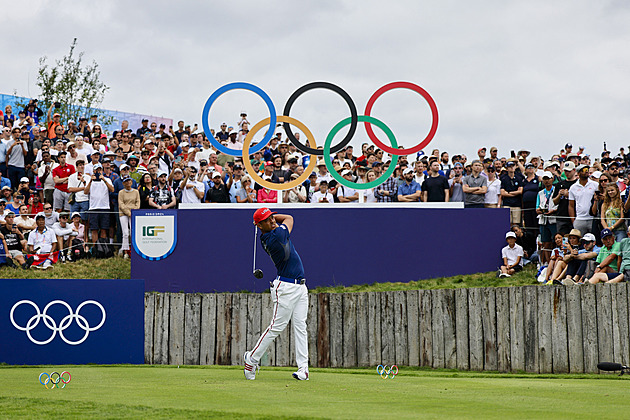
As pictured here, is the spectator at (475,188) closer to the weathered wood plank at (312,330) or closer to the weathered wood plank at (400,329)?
the weathered wood plank at (400,329)

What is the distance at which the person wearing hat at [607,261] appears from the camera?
13492 mm

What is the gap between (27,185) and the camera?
772 inches

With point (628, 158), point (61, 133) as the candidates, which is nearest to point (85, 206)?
point (61, 133)

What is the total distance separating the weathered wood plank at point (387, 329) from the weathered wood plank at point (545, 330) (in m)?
2.89

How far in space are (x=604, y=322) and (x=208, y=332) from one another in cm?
754

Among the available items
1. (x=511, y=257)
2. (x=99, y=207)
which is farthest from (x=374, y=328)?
(x=99, y=207)

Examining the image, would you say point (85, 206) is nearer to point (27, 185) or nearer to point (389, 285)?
point (27, 185)

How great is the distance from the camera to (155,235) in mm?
17625

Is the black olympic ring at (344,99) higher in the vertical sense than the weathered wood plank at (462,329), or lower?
higher

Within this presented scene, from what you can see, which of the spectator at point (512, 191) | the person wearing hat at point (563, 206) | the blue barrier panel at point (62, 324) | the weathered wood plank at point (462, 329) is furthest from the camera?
the spectator at point (512, 191)

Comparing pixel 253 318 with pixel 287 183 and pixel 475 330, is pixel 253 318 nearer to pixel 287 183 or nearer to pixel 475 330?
pixel 287 183

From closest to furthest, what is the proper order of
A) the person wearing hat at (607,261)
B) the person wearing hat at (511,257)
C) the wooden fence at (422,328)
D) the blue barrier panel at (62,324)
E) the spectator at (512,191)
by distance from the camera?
the wooden fence at (422,328), the person wearing hat at (607,261), the blue barrier panel at (62,324), the person wearing hat at (511,257), the spectator at (512,191)

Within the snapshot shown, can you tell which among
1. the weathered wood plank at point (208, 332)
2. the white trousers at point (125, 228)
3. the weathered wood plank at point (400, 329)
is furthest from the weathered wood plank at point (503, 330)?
the white trousers at point (125, 228)

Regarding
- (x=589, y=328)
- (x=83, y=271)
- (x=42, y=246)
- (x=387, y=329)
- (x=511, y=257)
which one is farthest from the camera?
(x=42, y=246)
